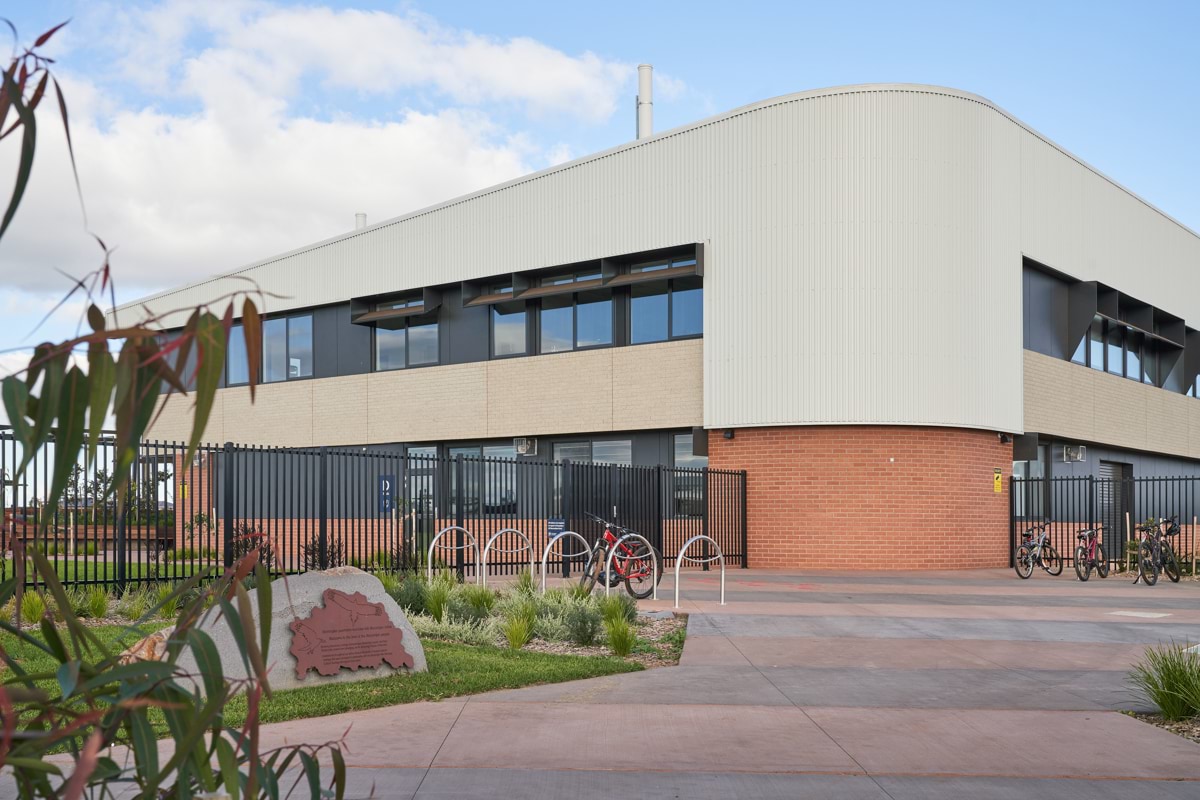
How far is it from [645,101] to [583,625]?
21507mm

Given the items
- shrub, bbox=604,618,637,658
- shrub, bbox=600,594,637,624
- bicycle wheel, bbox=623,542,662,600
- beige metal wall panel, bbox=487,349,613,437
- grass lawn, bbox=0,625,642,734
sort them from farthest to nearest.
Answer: beige metal wall panel, bbox=487,349,613,437 → bicycle wheel, bbox=623,542,662,600 → shrub, bbox=600,594,637,624 → shrub, bbox=604,618,637,658 → grass lawn, bbox=0,625,642,734

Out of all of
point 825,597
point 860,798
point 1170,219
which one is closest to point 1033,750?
point 860,798

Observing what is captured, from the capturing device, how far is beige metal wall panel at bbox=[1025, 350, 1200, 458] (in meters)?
27.3

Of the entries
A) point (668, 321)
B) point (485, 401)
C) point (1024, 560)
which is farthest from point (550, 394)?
point (1024, 560)

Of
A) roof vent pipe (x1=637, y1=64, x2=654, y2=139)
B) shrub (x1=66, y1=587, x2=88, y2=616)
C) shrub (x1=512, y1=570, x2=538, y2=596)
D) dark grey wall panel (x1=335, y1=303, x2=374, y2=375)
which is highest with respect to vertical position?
roof vent pipe (x1=637, y1=64, x2=654, y2=139)

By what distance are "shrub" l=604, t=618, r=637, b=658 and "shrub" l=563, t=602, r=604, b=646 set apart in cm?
36

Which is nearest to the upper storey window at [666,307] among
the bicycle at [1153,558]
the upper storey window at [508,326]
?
the upper storey window at [508,326]

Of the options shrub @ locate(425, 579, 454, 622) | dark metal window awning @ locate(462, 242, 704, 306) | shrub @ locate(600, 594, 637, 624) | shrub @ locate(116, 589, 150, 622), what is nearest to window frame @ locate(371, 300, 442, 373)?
dark metal window awning @ locate(462, 242, 704, 306)

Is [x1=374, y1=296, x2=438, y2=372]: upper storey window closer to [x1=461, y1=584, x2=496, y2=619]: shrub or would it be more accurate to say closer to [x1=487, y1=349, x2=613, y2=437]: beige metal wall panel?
[x1=487, y1=349, x2=613, y2=437]: beige metal wall panel

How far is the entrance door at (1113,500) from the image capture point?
98.2 ft

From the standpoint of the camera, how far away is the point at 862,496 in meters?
24.1

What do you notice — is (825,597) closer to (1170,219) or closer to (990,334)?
(990,334)

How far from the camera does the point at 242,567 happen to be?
2549mm

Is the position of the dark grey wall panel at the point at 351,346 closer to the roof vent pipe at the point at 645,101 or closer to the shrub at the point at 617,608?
the roof vent pipe at the point at 645,101
